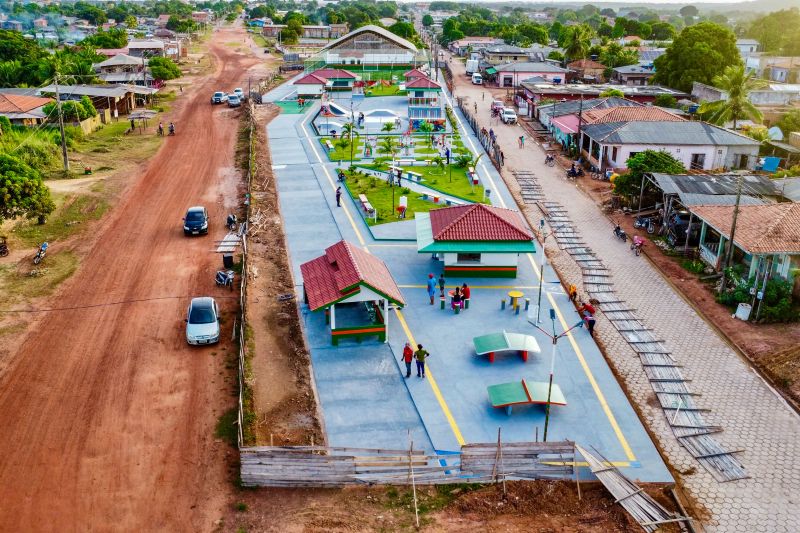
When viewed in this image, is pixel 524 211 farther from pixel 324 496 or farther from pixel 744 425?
pixel 324 496

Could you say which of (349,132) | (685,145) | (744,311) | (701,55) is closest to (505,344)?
(744,311)

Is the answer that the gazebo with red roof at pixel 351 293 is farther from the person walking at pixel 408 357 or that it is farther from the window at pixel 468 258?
the window at pixel 468 258

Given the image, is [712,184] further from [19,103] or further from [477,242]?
[19,103]

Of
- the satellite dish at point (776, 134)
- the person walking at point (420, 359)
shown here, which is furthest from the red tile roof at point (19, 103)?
the satellite dish at point (776, 134)

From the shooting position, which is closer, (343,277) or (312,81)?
(343,277)

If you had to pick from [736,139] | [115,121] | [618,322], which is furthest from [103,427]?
[115,121]

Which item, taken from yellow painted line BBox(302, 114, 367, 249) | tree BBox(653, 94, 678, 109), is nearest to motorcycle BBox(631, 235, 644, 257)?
yellow painted line BBox(302, 114, 367, 249)
